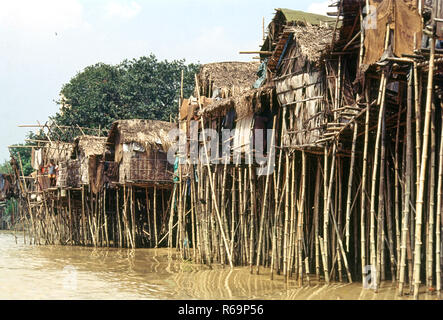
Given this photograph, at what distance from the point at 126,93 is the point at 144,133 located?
12906 millimetres

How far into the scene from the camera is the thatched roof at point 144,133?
897 inches

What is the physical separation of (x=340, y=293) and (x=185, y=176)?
370 inches

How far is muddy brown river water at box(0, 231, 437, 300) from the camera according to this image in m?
10.8

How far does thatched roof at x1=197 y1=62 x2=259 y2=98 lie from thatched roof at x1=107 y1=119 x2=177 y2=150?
265cm

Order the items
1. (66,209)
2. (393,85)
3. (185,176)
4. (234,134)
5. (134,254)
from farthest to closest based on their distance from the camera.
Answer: (66,209), (134,254), (185,176), (234,134), (393,85)

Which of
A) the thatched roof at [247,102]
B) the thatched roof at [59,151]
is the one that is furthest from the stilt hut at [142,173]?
the thatched roof at [247,102]

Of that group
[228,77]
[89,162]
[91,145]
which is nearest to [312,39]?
[228,77]

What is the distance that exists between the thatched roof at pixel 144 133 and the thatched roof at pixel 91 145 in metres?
1.13

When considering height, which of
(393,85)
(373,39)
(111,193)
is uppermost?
(373,39)

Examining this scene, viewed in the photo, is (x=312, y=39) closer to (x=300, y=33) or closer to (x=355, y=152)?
(x=300, y=33)

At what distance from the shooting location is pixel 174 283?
13047mm

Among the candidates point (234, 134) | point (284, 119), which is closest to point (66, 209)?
point (234, 134)

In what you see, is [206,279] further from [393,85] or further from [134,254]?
[134,254]

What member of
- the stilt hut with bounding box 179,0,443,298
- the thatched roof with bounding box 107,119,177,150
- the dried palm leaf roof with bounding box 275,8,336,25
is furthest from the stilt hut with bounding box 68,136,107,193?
the dried palm leaf roof with bounding box 275,8,336,25
